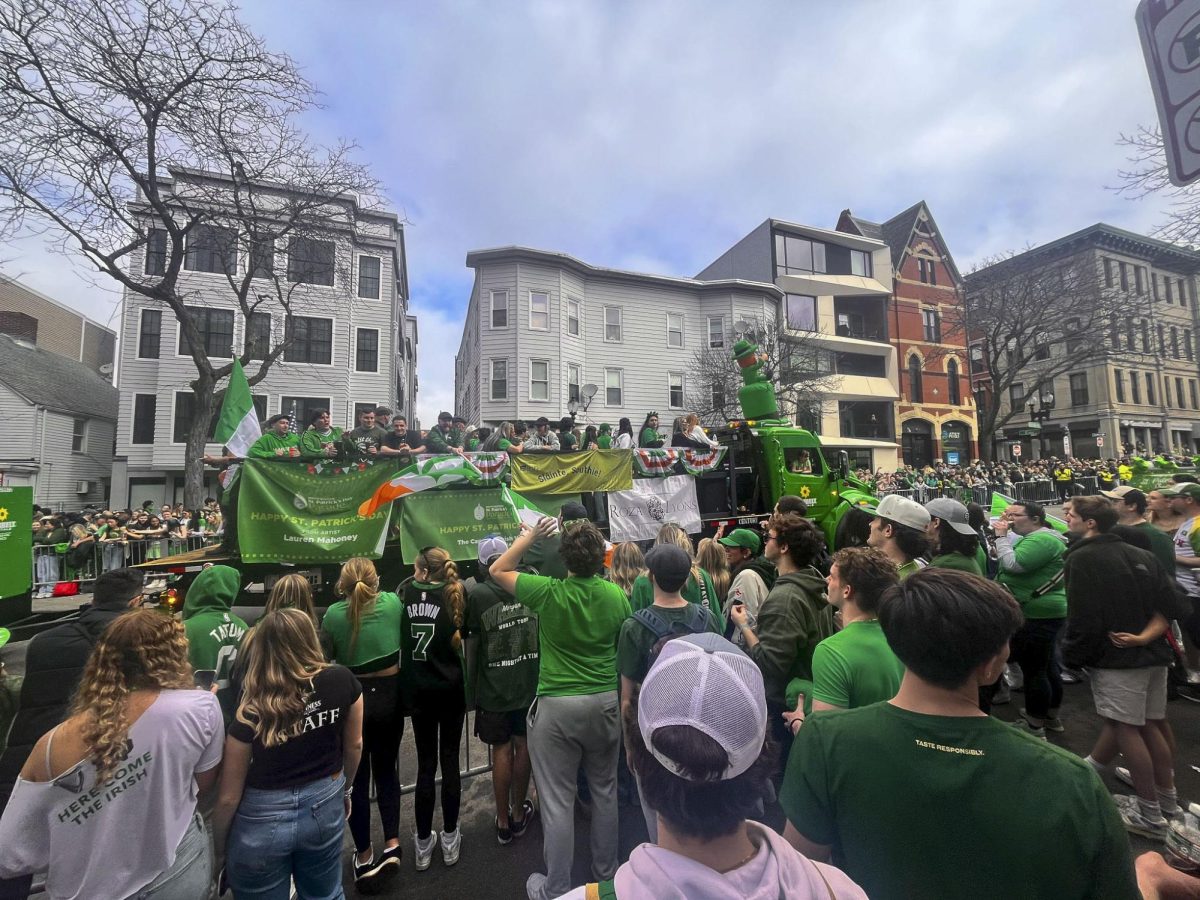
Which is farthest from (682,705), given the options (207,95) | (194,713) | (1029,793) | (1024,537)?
(207,95)

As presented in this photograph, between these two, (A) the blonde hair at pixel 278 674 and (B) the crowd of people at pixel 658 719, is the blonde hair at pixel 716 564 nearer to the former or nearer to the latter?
(B) the crowd of people at pixel 658 719

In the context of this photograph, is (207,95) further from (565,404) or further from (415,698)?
(415,698)

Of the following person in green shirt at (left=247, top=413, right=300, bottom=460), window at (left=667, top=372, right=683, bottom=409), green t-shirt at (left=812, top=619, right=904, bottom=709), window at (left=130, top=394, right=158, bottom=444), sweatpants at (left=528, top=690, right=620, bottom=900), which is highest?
window at (left=667, top=372, right=683, bottom=409)

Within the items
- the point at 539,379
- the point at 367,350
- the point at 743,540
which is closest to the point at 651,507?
the point at 743,540

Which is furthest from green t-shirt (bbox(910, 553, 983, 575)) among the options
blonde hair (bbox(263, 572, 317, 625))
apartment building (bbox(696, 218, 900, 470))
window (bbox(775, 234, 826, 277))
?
window (bbox(775, 234, 826, 277))

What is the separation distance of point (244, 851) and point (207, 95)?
59.4ft

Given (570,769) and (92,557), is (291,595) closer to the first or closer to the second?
(570,769)

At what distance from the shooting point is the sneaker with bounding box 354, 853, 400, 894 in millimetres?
3076

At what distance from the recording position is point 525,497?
24.6 feet

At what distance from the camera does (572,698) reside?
294 centimetres

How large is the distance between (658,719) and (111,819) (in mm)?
2090

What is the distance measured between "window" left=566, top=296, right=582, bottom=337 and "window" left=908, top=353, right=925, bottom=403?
20.9 metres

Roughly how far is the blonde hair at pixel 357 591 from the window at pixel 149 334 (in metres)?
25.9

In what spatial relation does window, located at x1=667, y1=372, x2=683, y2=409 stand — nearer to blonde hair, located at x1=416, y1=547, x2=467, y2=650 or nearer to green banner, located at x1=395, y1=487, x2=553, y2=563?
green banner, located at x1=395, y1=487, x2=553, y2=563
